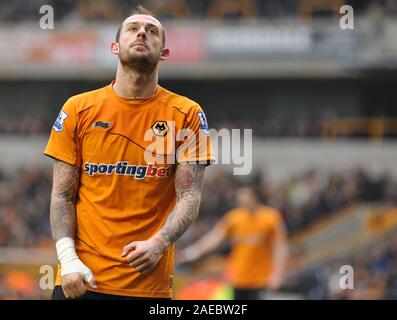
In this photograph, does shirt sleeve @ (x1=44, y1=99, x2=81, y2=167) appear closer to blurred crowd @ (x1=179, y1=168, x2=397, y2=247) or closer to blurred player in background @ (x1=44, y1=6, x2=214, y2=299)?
blurred player in background @ (x1=44, y1=6, x2=214, y2=299)

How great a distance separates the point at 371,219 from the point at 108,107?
18013 mm

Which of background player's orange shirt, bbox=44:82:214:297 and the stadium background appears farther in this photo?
the stadium background

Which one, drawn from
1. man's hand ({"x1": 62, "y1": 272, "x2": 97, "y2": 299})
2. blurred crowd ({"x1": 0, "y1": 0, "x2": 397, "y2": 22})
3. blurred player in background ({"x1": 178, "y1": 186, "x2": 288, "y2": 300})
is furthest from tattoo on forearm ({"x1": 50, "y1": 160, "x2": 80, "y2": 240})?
blurred crowd ({"x1": 0, "y1": 0, "x2": 397, "y2": 22})

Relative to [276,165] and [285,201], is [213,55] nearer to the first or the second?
[276,165]

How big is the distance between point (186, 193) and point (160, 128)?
41 cm

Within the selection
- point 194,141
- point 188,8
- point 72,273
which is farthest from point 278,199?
point 72,273

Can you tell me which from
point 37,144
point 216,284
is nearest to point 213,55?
point 37,144

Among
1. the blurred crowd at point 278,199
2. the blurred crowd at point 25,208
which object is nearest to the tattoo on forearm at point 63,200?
the blurred crowd at point 278,199

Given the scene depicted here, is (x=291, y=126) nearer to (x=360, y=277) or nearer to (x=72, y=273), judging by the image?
(x=360, y=277)

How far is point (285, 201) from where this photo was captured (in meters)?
24.1

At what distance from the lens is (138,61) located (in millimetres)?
5992

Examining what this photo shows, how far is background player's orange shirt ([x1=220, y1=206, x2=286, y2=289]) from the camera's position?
13.1m

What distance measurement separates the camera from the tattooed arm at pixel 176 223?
572 cm

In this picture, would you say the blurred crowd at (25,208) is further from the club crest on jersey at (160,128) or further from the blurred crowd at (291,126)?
the club crest on jersey at (160,128)
